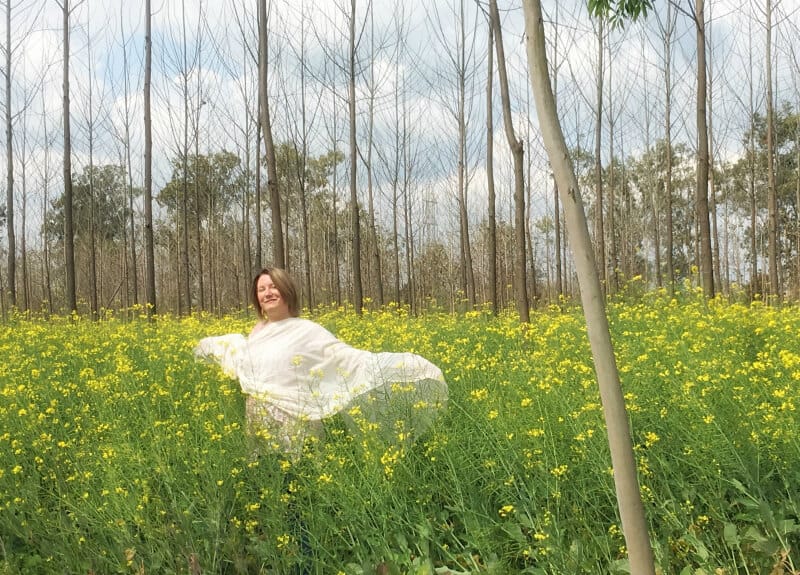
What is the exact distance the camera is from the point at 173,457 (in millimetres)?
2523

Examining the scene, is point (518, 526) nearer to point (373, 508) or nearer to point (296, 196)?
point (373, 508)

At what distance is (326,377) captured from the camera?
110 inches

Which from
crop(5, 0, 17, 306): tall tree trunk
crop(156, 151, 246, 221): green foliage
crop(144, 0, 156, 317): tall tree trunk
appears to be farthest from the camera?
crop(156, 151, 246, 221): green foliage

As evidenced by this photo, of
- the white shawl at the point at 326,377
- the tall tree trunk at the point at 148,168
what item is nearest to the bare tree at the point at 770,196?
the white shawl at the point at 326,377

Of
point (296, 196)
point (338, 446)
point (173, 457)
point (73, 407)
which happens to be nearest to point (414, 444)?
point (338, 446)

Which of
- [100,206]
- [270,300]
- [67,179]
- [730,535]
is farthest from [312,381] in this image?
[100,206]

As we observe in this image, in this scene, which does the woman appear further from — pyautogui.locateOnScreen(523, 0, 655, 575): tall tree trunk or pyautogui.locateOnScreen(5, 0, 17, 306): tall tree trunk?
pyautogui.locateOnScreen(5, 0, 17, 306): tall tree trunk

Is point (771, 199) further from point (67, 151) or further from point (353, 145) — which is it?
point (67, 151)

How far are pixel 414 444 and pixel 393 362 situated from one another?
44 centimetres

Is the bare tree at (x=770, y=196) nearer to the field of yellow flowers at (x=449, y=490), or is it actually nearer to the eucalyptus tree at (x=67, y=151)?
the field of yellow flowers at (x=449, y=490)

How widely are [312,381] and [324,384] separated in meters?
0.07

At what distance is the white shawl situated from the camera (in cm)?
268

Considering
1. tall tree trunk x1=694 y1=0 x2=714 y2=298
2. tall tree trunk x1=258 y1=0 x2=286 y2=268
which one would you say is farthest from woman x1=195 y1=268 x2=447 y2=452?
tall tree trunk x1=694 y1=0 x2=714 y2=298

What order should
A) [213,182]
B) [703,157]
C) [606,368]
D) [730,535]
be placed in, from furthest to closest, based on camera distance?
[213,182] < [703,157] < [730,535] < [606,368]
